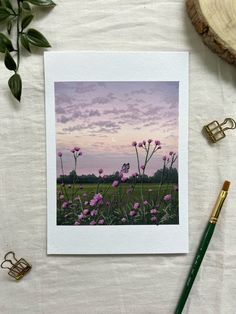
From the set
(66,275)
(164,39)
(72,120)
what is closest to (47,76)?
(72,120)

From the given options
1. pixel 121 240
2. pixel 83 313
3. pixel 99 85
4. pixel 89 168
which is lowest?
pixel 83 313

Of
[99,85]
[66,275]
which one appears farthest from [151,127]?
[66,275]

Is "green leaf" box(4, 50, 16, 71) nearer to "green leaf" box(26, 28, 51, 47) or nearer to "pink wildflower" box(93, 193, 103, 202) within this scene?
"green leaf" box(26, 28, 51, 47)

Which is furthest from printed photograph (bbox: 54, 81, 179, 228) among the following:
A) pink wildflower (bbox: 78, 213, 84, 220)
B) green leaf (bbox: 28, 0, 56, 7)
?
green leaf (bbox: 28, 0, 56, 7)

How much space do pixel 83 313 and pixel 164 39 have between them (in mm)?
412

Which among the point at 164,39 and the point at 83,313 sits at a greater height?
the point at 164,39

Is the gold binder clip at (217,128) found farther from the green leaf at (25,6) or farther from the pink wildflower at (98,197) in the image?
the green leaf at (25,6)

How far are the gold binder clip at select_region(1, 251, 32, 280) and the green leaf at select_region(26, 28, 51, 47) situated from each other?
298 millimetres

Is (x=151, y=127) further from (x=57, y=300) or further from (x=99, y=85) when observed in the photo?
(x=57, y=300)

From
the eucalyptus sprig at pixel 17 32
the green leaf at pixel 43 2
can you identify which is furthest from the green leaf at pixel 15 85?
the green leaf at pixel 43 2

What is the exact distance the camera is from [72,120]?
0.60m

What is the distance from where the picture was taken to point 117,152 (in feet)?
1.98

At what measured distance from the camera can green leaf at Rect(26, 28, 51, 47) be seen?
23.0 inches

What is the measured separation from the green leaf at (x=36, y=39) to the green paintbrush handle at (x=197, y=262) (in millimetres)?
346
